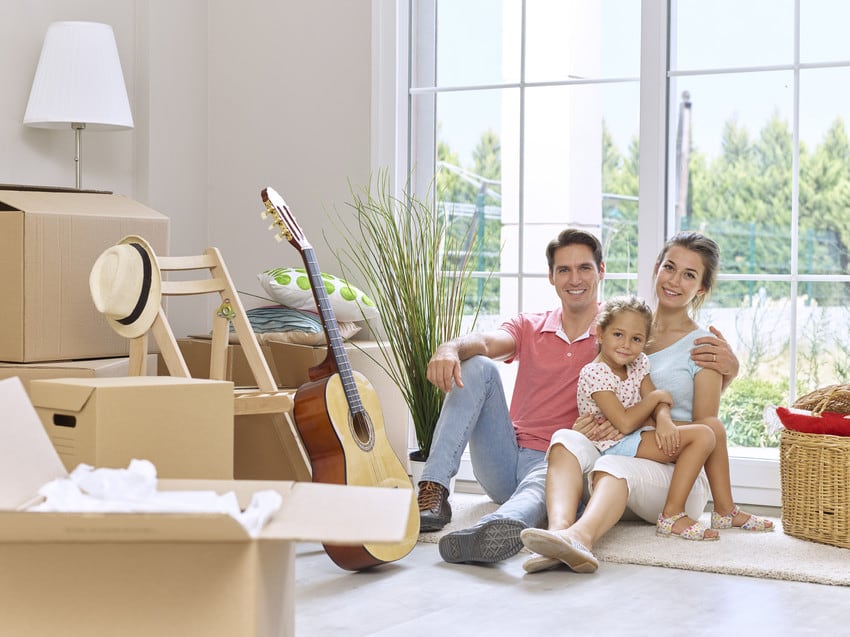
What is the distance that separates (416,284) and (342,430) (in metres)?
0.83

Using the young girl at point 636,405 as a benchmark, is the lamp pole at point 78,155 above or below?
above

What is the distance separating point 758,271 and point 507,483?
108 cm

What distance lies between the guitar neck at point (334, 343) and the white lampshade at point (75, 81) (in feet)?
3.18

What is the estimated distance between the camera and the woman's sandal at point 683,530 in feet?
9.35

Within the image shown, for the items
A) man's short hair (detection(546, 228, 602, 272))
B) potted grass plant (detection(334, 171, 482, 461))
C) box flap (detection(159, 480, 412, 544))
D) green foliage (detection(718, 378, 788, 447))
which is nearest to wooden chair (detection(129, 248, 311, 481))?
potted grass plant (detection(334, 171, 482, 461))

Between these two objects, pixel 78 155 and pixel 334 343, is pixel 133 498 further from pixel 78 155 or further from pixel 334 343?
pixel 78 155

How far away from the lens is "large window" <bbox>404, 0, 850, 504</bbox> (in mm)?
3332

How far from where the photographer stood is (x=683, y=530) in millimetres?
2859

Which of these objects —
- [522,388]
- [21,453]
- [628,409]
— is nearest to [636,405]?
[628,409]

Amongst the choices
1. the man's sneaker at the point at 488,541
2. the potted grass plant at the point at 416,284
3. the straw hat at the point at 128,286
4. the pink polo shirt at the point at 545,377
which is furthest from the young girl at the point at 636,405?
the straw hat at the point at 128,286

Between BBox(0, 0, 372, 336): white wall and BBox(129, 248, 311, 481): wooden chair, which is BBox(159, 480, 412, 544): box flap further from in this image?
BBox(0, 0, 372, 336): white wall

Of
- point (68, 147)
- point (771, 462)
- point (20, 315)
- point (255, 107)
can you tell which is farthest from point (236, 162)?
point (771, 462)

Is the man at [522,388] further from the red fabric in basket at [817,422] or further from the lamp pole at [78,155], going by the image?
the lamp pole at [78,155]

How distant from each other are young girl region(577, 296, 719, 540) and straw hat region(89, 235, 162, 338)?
1191mm
